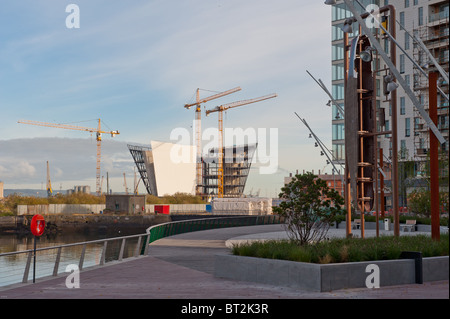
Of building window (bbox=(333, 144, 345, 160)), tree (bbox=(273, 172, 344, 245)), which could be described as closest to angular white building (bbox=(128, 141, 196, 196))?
building window (bbox=(333, 144, 345, 160))

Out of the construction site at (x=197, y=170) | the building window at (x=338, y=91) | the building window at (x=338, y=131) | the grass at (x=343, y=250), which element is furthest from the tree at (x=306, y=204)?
the construction site at (x=197, y=170)

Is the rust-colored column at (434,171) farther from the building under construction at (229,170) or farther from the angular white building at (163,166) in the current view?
the building under construction at (229,170)

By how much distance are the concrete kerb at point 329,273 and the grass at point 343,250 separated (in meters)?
0.54

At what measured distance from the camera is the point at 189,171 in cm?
17200

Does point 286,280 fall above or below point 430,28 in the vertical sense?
below

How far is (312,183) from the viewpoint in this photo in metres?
19.7

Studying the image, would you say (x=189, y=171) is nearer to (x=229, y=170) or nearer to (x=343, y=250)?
(x=229, y=170)

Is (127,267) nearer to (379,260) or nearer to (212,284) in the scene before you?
(212,284)

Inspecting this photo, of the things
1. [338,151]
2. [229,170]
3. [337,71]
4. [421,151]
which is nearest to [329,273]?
[421,151]

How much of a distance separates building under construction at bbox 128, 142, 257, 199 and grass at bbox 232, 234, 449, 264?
14621cm

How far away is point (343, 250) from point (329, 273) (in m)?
1.39

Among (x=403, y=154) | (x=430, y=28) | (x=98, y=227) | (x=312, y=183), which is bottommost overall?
(x=98, y=227)
